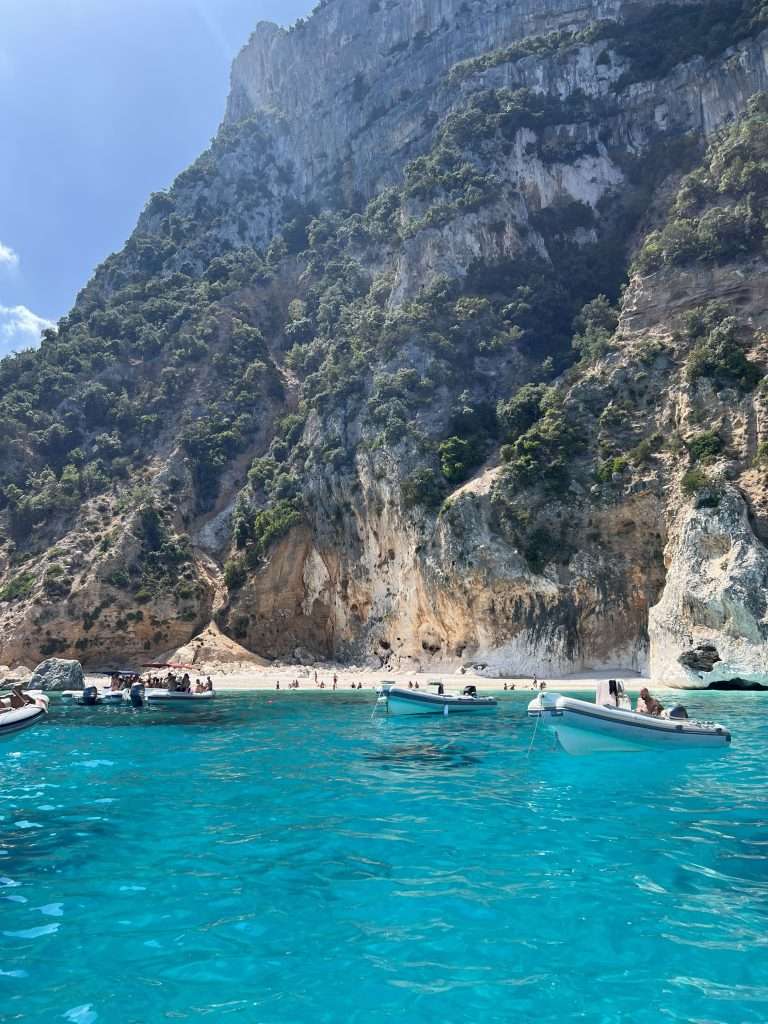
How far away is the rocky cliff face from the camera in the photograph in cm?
4234

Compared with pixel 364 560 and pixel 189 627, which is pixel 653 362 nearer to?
pixel 364 560

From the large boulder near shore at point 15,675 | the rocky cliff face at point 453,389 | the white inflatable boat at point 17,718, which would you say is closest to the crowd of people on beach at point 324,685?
the rocky cliff face at point 453,389

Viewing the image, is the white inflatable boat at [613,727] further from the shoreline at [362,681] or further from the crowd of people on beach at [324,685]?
the crowd of people on beach at [324,685]

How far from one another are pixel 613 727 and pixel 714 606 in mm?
21382

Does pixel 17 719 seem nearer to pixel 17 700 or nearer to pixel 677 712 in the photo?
pixel 17 700

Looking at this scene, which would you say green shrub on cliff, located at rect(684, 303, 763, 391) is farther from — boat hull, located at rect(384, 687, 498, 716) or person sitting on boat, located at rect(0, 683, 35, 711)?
person sitting on boat, located at rect(0, 683, 35, 711)

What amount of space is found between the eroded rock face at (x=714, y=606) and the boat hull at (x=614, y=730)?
1817 cm

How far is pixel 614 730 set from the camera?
53.4ft

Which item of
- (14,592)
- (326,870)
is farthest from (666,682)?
(14,592)

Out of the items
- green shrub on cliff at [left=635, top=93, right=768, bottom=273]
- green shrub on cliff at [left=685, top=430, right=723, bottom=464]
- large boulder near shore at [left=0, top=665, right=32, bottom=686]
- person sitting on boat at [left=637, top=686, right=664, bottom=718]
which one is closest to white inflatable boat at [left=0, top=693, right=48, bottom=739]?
person sitting on boat at [left=637, top=686, right=664, bottom=718]

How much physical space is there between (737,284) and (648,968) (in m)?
50.3

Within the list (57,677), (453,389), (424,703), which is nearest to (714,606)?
(424,703)

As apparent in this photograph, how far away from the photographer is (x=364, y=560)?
2192 inches

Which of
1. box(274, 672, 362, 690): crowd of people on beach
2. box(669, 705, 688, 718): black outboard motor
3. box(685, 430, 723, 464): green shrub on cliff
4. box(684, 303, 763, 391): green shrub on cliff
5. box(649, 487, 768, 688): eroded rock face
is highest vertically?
box(684, 303, 763, 391): green shrub on cliff
